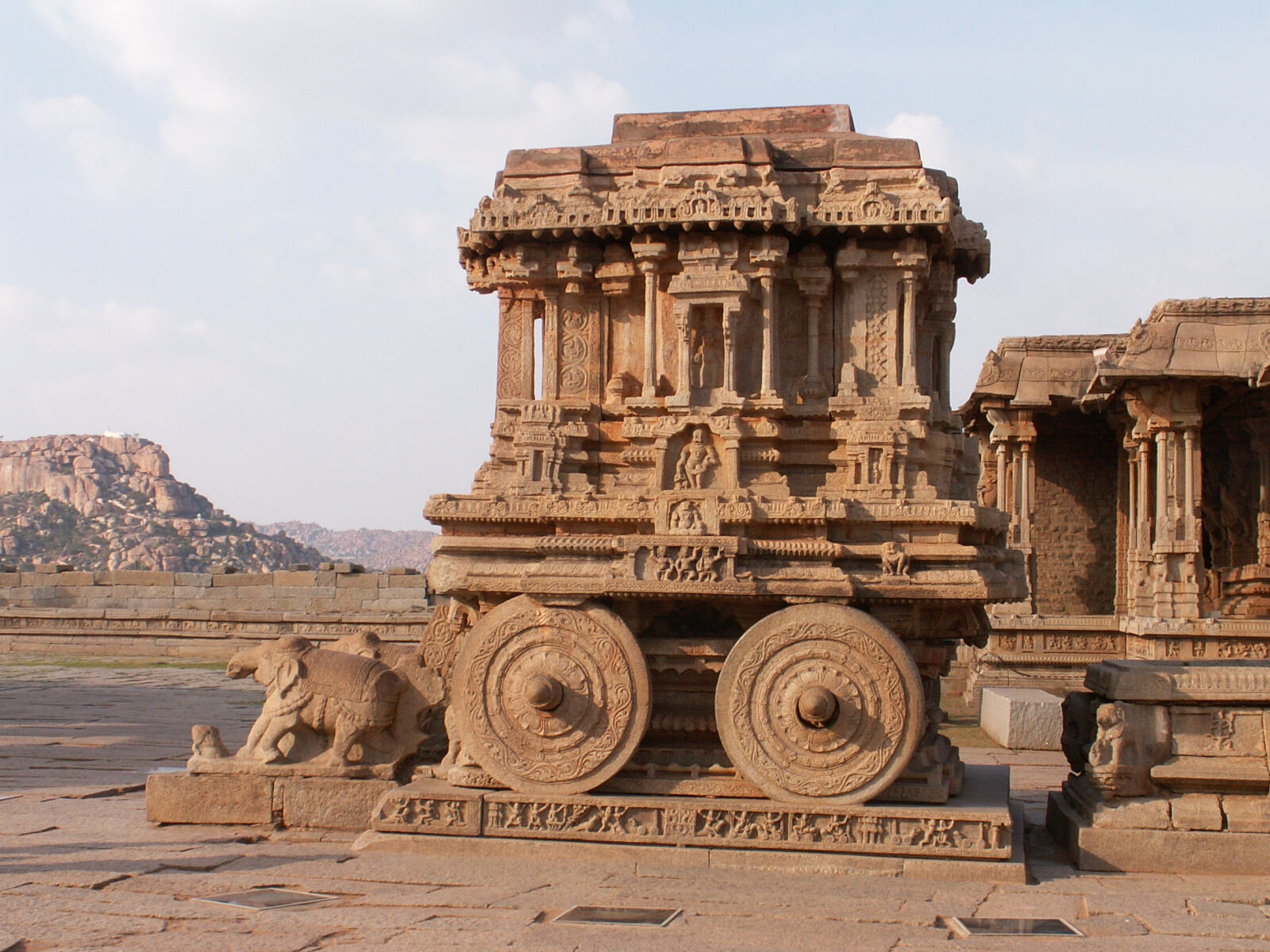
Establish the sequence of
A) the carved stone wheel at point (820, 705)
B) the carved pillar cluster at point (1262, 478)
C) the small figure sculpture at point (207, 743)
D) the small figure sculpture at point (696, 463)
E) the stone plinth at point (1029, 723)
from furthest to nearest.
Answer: the carved pillar cluster at point (1262, 478), the stone plinth at point (1029, 723), the small figure sculpture at point (696, 463), the small figure sculpture at point (207, 743), the carved stone wheel at point (820, 705)

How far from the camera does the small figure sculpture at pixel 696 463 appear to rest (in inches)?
325

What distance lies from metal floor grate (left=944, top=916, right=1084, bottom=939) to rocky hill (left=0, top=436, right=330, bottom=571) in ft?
165

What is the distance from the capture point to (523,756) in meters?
7.00

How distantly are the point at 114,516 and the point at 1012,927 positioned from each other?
7578 centimetres

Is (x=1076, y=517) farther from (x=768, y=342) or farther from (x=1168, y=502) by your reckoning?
(x=768, y=342)

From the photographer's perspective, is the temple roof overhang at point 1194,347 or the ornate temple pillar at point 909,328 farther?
the temple roof overhang at point 1194,347

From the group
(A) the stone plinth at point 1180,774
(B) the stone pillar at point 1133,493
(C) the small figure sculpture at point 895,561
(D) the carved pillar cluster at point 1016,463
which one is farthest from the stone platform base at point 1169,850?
(D) the carved pillar cluster at point 1016,463

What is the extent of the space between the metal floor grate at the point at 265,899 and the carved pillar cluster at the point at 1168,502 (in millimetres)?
17340

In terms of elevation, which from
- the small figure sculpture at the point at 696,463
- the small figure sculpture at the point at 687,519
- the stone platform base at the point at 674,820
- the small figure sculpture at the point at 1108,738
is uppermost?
the small figure sculpture at the point at 696,463

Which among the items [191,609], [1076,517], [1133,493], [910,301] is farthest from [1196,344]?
[191,609]

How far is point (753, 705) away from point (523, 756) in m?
1.26

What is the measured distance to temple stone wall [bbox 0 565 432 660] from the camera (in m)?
22.4

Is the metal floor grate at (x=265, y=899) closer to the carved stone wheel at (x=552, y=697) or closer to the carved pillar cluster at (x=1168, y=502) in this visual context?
the carved stone wheel at (x=552, y=697)

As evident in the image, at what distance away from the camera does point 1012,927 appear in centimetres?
558
